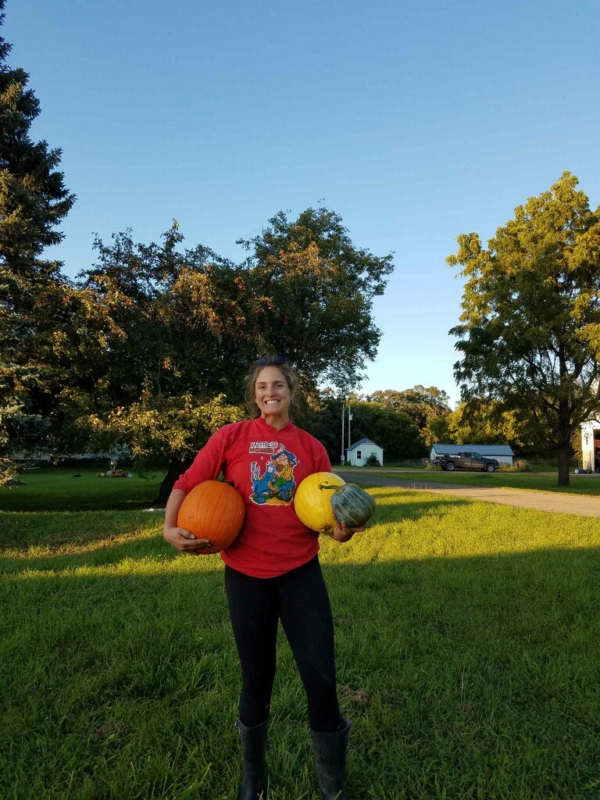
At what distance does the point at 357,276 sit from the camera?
19.8 m

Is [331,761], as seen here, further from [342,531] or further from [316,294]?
[316,294]

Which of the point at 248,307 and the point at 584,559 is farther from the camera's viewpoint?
the point at 248,307

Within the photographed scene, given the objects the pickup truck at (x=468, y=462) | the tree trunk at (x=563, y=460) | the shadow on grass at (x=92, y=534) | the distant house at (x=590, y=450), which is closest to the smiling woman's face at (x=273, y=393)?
the shadow on grass at (x=92, y=534)

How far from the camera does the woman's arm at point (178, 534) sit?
2.05 meters

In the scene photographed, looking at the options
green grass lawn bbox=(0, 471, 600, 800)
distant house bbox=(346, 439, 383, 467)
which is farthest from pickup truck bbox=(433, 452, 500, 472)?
green grass lawn bbox=(0, 471, 600, 800)

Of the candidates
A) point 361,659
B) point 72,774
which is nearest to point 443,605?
point 361,659

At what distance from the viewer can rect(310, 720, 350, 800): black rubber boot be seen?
2117mm

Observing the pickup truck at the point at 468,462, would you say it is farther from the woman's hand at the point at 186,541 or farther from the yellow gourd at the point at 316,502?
the woman's hand at the point at 186,541

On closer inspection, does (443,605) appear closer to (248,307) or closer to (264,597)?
(264,597)

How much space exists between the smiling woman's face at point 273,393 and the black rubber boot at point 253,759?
129 centimetres

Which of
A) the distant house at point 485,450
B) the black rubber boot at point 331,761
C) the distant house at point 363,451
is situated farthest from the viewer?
the distant house at point 363,451

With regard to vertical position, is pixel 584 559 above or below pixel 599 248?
below

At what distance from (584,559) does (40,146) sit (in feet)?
43.8

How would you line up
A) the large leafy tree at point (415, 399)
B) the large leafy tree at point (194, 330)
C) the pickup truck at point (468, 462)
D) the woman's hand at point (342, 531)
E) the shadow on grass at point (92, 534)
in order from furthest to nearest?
the large leafy tree at point (415, 399) → the pickup truck at point (468, 462) → the large leafy tree at point (194, 330) → the shadow on grass at point (92, 534) → the woman's hand at point (342, 531)
